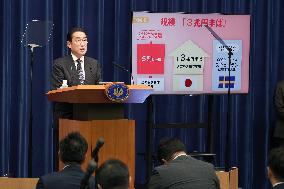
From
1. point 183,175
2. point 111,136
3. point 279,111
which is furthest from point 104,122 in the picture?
point 279,111

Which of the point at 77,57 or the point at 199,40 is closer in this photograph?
the point at 77,57

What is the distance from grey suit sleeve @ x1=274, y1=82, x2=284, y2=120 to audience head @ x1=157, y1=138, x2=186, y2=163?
2878 mm

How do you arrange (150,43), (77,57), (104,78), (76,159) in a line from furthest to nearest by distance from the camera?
(104,78) → (150,43) → (77,57) → (76,159)

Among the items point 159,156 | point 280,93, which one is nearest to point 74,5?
point 280,93

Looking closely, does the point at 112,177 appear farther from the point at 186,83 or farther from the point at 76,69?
the point at 186,83

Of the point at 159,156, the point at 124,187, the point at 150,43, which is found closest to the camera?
the point at 124,187

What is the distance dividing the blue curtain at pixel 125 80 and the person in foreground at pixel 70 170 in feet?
8.98

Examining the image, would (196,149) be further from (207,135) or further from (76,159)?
(76,159)

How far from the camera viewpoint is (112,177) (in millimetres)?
2527

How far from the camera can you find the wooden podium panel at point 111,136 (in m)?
3.81

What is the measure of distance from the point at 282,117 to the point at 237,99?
0.65m

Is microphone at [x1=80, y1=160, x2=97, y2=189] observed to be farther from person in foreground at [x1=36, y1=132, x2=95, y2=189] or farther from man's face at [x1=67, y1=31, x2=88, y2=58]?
man's face at [x1=67, y1=31, x2=88, y2=58]

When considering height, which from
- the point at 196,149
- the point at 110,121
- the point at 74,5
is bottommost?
the point at 196,149

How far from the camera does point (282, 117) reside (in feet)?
20.3
